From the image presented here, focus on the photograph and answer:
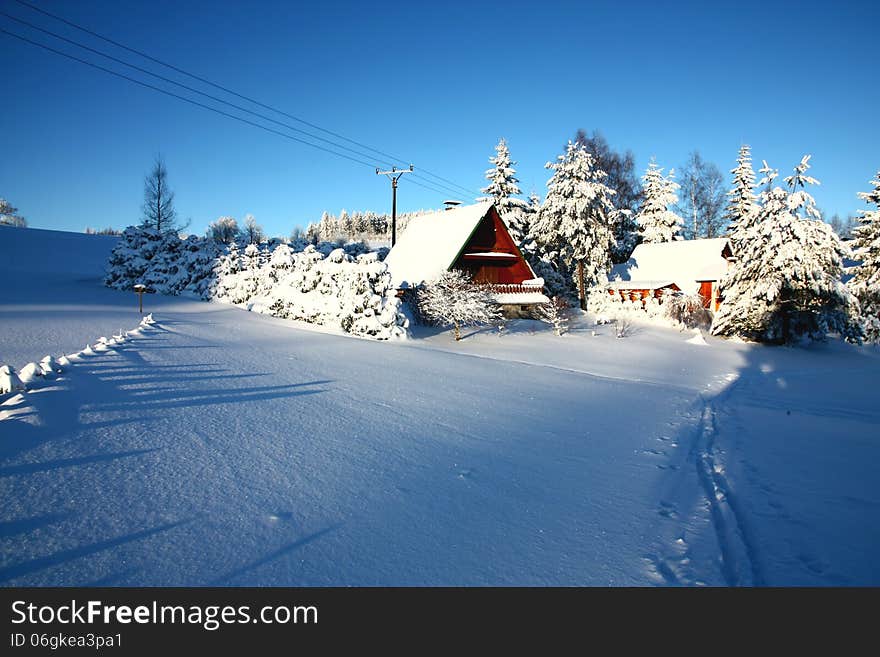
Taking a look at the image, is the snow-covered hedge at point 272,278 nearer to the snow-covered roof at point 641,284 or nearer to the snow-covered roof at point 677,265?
the snow-covered roof at point 641,284

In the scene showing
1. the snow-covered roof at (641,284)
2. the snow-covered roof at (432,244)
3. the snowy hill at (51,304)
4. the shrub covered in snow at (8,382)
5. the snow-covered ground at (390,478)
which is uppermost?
the snow-covered roof at (432,244)

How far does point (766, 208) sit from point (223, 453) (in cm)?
2952

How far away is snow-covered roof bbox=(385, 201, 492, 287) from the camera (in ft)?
76.1

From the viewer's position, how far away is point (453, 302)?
737 inches

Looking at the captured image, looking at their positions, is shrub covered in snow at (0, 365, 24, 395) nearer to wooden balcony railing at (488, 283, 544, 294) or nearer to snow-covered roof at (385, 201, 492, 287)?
snow-covered roof at (385, 201, 492, 287)

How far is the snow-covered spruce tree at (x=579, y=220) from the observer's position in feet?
109

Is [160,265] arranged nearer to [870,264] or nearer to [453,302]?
[453,302]

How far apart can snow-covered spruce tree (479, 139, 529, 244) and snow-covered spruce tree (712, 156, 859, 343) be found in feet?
53.3

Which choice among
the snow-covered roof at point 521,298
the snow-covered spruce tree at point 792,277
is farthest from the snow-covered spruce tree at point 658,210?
the snow-covered roof at point 521,298

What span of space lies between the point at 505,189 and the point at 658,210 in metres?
16.8

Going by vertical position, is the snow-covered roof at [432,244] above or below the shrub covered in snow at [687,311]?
above

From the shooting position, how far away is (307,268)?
18.8 metres
